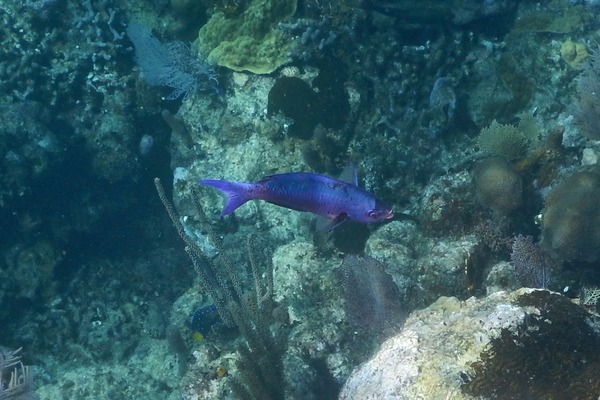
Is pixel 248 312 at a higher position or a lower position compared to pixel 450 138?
lower

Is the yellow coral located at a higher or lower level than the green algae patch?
lower

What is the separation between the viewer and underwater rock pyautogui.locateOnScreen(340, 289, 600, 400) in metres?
2.39

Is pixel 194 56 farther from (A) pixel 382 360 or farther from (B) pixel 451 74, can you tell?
(A) pixel 382 360

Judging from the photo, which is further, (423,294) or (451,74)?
(451,74)

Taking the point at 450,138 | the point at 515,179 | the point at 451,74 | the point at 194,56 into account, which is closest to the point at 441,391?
the point at 515,179

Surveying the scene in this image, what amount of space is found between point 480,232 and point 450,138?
2316 millimetres

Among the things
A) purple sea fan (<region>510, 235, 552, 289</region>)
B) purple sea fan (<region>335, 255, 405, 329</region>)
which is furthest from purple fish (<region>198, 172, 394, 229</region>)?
purple sea fan (<region>510, 235, 552, 289</region>)

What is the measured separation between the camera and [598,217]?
4.35m

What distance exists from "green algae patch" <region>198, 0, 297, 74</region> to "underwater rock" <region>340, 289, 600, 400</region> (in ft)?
18.5

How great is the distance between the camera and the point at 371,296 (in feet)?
14.9

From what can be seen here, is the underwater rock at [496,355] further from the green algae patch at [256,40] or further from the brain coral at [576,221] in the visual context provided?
the green algae patch at [256,40]

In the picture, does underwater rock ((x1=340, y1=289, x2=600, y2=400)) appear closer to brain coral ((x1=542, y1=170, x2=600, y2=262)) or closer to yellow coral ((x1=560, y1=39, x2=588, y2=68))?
brain coral ((x1=542, y1=170, x2=600, y2=262))

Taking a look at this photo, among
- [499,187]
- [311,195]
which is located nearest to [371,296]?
[311,195]

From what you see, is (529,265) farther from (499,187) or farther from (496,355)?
(496,355)
